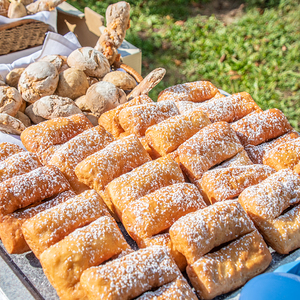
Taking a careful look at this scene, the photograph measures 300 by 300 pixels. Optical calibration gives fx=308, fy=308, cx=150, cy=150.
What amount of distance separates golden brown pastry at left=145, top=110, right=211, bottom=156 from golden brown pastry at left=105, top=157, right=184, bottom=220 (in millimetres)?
165

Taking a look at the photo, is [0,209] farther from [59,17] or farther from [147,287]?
[59,17]

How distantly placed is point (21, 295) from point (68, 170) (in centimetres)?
68

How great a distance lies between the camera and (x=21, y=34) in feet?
10.4

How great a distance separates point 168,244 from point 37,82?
1658 millimetres

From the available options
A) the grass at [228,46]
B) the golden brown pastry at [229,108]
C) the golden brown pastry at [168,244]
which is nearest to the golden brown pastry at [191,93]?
the golden brown pastry at [229,108]

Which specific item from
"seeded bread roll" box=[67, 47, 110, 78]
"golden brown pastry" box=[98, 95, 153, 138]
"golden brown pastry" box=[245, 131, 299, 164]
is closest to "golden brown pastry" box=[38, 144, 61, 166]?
"golden brown pastry" box=[98, 95, 153, 138]

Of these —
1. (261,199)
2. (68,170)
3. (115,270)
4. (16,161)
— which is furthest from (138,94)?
(115,270)

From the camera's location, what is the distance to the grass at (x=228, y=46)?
175 inches

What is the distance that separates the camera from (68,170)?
1.82 metres

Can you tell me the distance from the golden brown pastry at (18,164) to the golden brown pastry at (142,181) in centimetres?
47

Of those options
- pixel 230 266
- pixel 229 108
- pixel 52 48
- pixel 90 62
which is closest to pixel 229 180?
pixel 230 266

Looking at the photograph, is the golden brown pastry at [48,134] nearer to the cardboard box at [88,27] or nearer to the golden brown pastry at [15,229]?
the golden brown pastry at [15,229]

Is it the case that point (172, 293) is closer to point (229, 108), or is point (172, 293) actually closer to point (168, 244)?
point (168, 244)

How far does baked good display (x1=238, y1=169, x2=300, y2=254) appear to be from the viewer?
5.22ft
